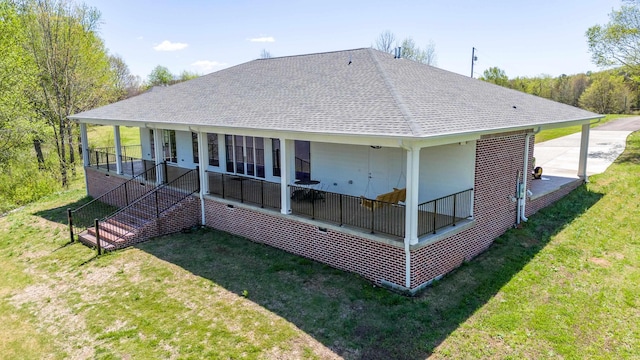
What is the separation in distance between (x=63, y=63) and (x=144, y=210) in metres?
18.0

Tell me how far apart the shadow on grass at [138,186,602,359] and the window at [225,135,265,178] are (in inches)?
115

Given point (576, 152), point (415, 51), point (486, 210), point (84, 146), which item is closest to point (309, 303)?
point (486, 210)

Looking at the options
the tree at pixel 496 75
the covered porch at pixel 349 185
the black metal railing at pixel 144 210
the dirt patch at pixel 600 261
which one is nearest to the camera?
the covered porch at pixel 349 185

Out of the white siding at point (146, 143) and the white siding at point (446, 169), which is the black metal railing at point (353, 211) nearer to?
the white siding at point (446, 169)

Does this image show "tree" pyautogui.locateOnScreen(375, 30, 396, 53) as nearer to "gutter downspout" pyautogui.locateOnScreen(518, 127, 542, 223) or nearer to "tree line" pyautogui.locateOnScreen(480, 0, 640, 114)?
"tree line" pyautogui.locateOnScreen(480, 0, 640, 114)

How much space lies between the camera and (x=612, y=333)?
7.12 m

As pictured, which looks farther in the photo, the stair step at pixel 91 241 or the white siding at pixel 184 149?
the white siding at pixel 184 149

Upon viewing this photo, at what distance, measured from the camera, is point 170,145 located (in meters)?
17.2

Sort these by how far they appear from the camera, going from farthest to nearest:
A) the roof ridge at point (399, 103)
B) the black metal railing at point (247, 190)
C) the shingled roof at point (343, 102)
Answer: the black metal railing at point (247, 190) → the shingled roof at point (343, 102) → the roof ridge at point (399, 103)

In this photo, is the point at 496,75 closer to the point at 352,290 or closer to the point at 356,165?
the point at 356,165

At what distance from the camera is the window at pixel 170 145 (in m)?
17.1

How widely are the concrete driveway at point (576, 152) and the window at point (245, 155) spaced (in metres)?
11.7

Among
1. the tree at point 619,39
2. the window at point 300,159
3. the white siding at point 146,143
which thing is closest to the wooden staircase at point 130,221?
the window at point 300,159

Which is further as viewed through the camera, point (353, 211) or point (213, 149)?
point (213, 149)
